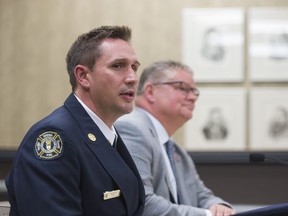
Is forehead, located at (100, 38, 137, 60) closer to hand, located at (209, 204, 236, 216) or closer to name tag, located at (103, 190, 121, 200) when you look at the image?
name tag, located at (103, 190, 121, 200)

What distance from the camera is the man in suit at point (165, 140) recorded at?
2.81 m

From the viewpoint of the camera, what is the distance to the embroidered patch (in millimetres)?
1778

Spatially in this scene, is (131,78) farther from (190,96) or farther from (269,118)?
(269,118)

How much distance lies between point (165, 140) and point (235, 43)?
1663 millimetres

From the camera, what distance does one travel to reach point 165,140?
126 inches

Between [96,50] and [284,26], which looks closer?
[96,50]

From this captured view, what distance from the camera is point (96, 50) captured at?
6.81 ft

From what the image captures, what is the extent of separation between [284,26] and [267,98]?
0.62 metres

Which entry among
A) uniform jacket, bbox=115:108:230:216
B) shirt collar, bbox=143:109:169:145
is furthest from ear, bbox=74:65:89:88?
shirt collar, bbox=143:109:169:145

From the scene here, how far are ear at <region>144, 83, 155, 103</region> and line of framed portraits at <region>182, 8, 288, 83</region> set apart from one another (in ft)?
4.21

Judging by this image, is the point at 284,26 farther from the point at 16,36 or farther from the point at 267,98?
the point at 16,36

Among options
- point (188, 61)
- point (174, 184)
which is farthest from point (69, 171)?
point (188, 61)

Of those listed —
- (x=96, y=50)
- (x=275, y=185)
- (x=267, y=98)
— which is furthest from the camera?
(x=267, y=98)

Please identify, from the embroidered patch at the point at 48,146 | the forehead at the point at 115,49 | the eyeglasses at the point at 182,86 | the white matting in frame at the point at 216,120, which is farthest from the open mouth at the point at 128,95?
the white matting in frame at the point at 216,120
